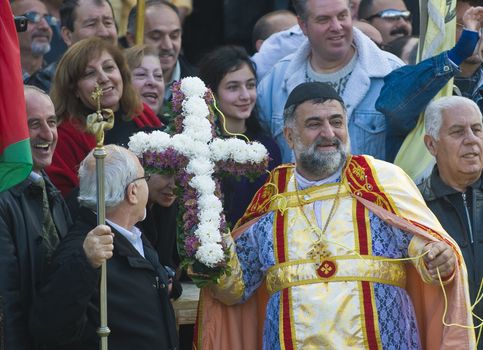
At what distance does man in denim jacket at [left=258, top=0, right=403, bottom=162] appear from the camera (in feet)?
29.5

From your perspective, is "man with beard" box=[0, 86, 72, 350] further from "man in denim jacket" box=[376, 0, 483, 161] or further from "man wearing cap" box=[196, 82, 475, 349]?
"man in denim jacket" box=[376, 0, 483, 161]

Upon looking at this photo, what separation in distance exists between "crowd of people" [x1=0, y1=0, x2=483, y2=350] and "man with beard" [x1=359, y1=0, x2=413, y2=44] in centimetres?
216

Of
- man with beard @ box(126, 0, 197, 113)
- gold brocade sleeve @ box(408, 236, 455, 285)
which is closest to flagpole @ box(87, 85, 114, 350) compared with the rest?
gold brocade sleeve @ box(408, 236, 455, 285)

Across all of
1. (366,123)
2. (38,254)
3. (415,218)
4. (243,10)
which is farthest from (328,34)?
(243,10)

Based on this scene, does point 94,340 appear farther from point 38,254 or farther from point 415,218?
point 415,218

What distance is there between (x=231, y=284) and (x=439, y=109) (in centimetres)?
177

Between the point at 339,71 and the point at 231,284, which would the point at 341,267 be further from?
the point at 339,71

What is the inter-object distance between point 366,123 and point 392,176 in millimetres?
1316

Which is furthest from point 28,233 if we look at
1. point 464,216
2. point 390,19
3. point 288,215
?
point 390,19

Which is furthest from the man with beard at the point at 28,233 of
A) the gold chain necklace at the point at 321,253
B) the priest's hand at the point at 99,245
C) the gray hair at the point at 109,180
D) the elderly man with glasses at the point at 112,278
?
the gold chain necklace at the point at 321,253

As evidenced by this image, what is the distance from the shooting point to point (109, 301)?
23.7ft

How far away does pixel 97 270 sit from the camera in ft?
22.8

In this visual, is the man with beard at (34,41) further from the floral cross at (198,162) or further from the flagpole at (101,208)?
the flagpole at (101,208)

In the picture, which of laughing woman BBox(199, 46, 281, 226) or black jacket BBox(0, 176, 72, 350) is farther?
laughing woman BBox(199, 46, 281, 226)
